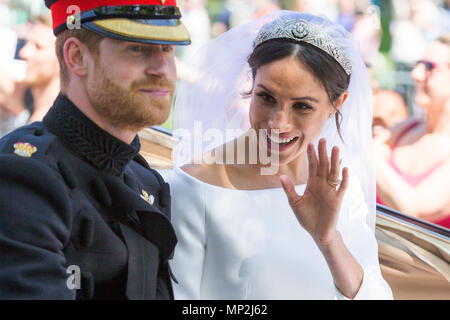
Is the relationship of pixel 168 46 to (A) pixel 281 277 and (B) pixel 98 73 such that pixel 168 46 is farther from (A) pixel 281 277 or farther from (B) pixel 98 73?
(A) pixel 281 277

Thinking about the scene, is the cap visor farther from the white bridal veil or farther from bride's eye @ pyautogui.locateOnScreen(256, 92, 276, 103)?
the white bridal veil

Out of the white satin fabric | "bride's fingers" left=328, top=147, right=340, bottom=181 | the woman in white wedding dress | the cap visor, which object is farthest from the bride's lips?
the cap visor

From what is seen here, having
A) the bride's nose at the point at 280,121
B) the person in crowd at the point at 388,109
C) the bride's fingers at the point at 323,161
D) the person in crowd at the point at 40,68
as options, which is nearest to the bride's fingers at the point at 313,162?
the bride's fingers at the point at 323,161

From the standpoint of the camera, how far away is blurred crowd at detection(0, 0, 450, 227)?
2.30 metres

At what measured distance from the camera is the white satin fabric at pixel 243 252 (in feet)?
5.58

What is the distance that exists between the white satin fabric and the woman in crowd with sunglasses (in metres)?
0.67

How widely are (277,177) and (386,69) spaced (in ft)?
4.83

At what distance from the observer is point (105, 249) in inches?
50.6

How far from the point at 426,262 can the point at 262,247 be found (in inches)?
27.8

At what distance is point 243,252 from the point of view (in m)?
1.74

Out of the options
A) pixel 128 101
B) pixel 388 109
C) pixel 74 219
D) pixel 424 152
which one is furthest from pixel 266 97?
pixel 388 109

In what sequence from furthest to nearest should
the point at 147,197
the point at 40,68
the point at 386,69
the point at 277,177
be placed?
the point at 386,69 < the point at 40,68 < the point at 277,177 < the point at 147,197

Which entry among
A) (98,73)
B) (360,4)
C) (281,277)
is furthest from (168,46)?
(360,4)

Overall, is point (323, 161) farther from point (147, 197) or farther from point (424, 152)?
point (424, 152)
